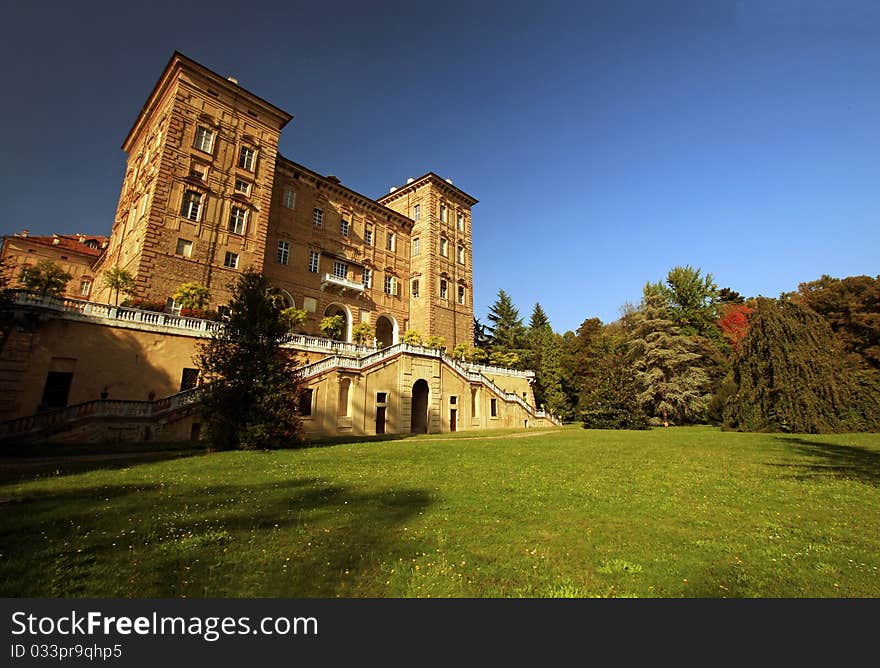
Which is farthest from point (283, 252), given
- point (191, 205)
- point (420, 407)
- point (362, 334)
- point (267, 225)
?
point (420, 407)

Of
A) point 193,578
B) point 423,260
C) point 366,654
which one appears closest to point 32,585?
point 193,578

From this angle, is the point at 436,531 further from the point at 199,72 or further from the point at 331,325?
the point at 199,72

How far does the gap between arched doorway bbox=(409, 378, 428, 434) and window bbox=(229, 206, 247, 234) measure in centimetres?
1932

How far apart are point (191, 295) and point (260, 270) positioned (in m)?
7.57

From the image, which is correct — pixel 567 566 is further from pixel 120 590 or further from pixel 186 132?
pixel 186 132

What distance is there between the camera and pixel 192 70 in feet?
100.0

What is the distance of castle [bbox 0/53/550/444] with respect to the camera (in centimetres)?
2016

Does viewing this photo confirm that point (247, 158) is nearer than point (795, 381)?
No

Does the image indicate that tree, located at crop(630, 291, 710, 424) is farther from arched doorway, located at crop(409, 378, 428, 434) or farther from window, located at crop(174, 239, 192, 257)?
window, located at crop(174, 239, 192, 257)

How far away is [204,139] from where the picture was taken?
31500 millimetres

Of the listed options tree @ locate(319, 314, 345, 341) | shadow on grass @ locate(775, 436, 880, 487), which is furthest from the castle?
shadow on grass @ locate(775, 436, 880, 487)

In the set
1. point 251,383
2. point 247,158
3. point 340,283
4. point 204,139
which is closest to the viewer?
point 251,383

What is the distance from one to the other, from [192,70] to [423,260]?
26306 millimetres

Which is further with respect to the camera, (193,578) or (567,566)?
(567,566)
